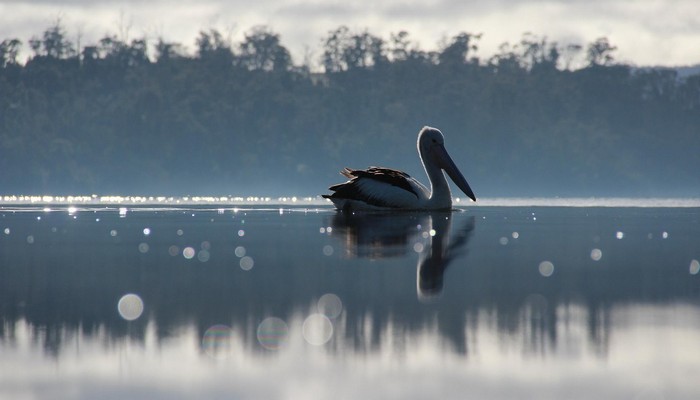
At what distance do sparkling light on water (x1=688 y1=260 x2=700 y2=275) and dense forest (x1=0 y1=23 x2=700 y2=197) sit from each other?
6969cm

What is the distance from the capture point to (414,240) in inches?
427

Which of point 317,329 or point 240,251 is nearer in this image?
point 317,329

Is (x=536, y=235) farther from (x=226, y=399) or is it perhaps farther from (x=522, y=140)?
(x=522, y=140)

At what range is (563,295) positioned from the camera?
634cm

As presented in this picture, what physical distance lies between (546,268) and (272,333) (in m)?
3.53

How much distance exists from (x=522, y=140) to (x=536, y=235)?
256 feet

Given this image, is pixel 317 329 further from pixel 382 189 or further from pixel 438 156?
pixel 438 156

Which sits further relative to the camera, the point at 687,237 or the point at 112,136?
the point at 112,136

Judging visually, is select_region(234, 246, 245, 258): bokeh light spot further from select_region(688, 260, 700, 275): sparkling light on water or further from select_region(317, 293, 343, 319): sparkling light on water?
select_region(688, 260, 700, 275): sparkling light on water

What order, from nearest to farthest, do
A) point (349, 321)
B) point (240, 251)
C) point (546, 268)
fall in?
point (349, 321) < point (546, 268) < point (240, 251)

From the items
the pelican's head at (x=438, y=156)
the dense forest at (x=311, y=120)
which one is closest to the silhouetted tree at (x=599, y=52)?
the dense forest at (x=311, y=120)

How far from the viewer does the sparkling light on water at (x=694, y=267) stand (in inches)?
305

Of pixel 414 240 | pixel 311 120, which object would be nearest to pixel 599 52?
pixel 311 120

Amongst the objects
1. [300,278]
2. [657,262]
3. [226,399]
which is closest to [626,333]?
[226,399]
